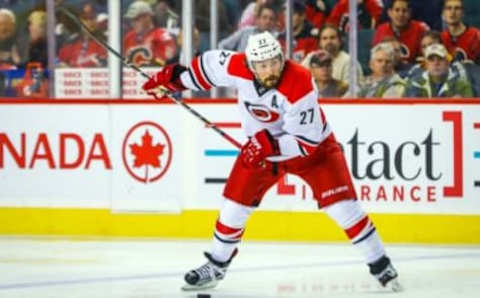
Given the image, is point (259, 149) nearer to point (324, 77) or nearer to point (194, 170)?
point (194, 170)

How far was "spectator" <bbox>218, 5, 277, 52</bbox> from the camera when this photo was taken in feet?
30.2

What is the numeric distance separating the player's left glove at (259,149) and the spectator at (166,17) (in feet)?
8.68

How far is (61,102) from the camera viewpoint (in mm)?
9117

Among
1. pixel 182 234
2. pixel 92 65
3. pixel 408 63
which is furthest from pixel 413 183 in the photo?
pixel 92 65

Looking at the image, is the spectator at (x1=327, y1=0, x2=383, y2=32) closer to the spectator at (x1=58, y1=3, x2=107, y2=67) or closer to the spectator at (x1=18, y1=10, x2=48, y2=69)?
the spectator at (x1=58, y1=3, x2=107, y2=67)

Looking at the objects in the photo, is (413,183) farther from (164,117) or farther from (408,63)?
(164,117)

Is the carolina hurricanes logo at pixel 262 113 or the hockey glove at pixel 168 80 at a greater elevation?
the hockey glove at pixel 168 80

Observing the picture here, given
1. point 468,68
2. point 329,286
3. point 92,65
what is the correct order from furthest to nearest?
point 92,65
point 468,68
point 329,286

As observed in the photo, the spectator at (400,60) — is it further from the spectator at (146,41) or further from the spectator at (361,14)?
the spectator at (146,41)

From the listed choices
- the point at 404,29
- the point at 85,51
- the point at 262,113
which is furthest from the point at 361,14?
the point at 262,113

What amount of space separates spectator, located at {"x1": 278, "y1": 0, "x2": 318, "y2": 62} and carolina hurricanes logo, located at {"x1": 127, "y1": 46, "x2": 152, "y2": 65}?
821 mm

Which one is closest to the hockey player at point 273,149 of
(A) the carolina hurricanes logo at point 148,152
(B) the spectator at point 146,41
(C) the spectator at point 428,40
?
(A) the carolina hurricanes logo at point 148,152

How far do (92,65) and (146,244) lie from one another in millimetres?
→ 1306

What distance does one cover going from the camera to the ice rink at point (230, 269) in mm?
6812
